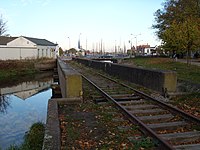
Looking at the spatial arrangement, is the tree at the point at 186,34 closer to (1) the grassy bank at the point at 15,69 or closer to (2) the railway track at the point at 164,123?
(2) the railway track at the point at 164,123

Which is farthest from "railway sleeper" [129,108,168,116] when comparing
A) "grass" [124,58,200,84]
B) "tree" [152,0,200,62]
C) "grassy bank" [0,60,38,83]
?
"grassy bank" [0,60,38,83]

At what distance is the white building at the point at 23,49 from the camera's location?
182ft

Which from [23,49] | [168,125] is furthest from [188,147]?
[23,49]

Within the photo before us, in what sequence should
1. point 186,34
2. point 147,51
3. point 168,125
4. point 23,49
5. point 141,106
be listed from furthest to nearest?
point 147,51, point 23,49, point 186,34, point 141,106, point 168,125

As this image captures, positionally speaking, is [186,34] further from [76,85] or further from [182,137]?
[182,137]

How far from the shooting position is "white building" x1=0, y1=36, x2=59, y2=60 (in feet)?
182

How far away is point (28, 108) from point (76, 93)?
27.9 feet

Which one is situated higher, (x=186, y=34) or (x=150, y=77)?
(x=186, y=34)

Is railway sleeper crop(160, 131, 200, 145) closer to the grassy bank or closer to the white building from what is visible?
the grassy bank

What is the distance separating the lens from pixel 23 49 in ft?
200

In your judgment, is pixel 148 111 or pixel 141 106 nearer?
pixel 148 111

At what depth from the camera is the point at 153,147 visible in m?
5.73

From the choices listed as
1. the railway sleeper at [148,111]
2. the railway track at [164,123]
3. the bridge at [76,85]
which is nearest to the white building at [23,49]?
the bridge at [76,85]

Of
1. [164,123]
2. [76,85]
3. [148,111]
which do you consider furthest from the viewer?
[76,85]
